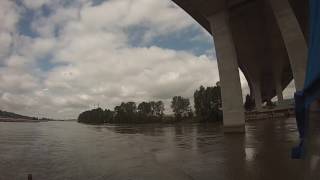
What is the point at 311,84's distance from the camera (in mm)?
3334

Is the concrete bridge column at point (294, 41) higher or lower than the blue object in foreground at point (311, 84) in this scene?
higher

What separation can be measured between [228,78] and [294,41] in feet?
25.2

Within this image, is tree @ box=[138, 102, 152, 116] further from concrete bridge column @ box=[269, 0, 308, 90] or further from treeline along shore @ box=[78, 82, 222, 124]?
concrete bridge column @ box=[269, 0, 308, 90]

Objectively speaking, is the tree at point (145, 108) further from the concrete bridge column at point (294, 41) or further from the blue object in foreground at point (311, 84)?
the blue object in foreground at point (311, 84)

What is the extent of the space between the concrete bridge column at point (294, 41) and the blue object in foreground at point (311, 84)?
29429mm

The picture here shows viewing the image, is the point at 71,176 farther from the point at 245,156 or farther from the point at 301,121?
the point at 301,121

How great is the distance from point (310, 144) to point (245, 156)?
687 inches

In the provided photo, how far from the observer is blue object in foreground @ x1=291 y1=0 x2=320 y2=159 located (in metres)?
3.26

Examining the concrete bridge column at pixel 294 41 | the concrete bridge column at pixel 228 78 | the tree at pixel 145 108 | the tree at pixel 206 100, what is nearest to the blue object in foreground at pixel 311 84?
the concrete bridge column at pixel 294 41

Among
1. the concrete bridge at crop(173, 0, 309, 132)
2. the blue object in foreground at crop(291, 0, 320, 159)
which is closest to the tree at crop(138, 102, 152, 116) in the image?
the concrete bridge at crop(173, 0, 309, 132)

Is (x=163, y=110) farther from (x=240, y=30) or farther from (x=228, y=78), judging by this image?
(x=228, y=78)

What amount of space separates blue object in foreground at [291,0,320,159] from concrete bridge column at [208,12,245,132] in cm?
3346

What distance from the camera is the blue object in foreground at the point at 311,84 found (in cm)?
326

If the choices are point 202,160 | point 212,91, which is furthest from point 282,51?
point 202,160
